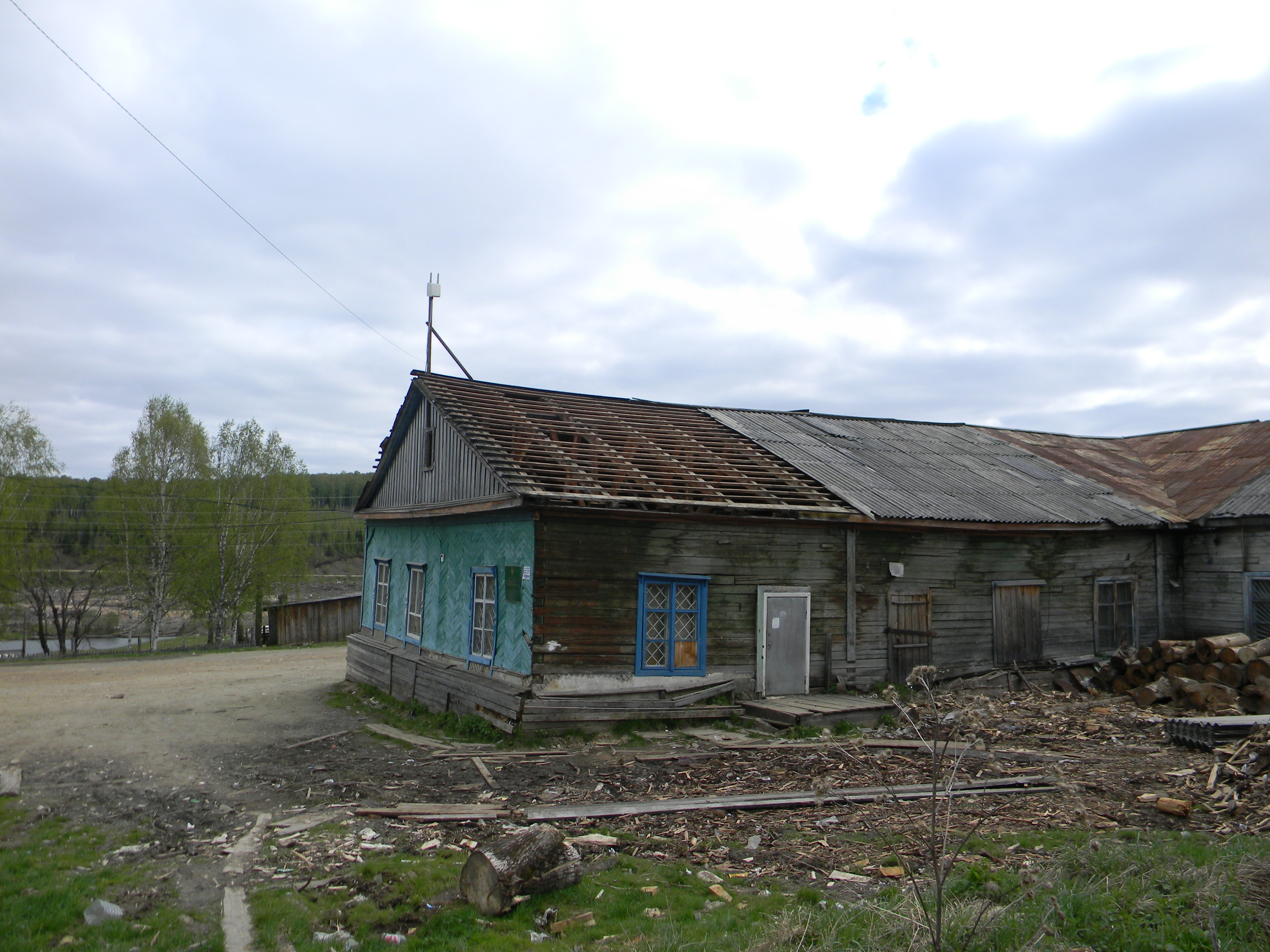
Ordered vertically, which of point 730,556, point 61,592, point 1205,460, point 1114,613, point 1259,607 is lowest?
point 61,592

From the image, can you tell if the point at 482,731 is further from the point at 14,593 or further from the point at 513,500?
the point at 14,593

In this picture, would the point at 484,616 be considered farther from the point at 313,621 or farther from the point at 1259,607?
the point at 313,621

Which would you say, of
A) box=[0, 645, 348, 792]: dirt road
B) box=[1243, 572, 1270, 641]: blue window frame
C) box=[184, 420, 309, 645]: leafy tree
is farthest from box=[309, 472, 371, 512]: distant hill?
box=[1243, 572, 1270, 641]: blue window frame

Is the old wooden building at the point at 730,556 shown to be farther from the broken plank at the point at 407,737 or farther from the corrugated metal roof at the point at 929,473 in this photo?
the broken plank at the point at 407,737

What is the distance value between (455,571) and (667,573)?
177 inches

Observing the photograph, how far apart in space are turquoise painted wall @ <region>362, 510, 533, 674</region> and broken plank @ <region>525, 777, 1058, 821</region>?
3.93m

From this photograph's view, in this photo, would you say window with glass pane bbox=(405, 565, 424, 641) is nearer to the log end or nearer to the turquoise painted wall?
the turquoise painted wall

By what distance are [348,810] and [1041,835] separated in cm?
708

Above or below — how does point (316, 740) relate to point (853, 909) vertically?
below

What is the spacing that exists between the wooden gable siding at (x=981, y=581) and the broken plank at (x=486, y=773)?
7.34m

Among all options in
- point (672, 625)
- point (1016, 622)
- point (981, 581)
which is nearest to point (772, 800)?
point (672, 625)

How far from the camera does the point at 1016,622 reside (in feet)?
55.2

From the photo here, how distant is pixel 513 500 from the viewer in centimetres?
1205

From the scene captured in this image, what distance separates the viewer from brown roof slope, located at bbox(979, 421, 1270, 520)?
782 inches
